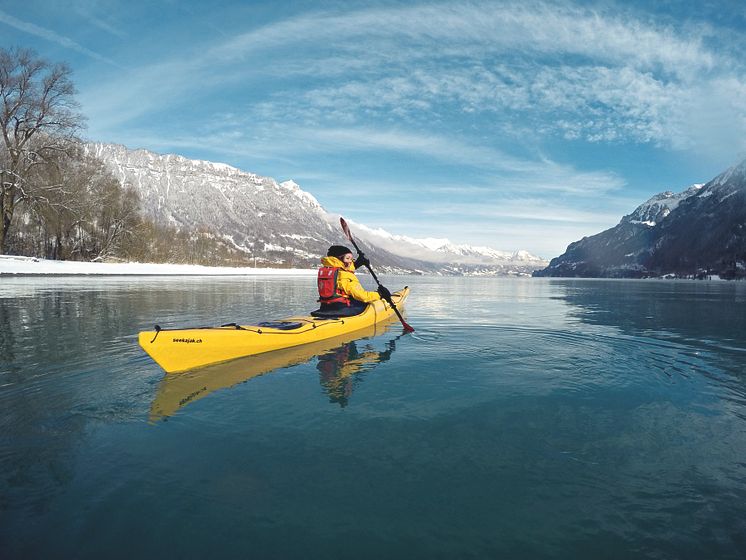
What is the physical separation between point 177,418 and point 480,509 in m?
4.83

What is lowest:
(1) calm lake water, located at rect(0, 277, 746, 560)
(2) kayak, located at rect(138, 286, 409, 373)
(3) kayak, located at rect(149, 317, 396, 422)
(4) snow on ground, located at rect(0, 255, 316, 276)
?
(1) calm lake water, located at rect(0, 277, 746, 560)

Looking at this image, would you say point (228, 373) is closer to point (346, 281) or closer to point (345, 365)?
point (345, 365)

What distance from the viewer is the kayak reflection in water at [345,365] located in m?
7.98

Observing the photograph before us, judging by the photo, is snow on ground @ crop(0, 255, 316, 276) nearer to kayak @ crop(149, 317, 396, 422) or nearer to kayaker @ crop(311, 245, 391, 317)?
kayaker @ crop(311, 245, 391, 317)

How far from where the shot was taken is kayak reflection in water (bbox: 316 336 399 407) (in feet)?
26.2

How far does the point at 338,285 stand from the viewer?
13.6 metres

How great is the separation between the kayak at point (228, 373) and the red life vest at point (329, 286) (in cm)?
140

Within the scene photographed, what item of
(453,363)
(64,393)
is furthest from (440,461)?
(64,393)

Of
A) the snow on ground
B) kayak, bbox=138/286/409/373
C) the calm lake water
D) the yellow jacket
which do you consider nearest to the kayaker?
the yellow jacket

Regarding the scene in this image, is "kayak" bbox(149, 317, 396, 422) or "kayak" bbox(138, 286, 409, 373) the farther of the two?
"kayak" bbox(138, 286, 409, 373)

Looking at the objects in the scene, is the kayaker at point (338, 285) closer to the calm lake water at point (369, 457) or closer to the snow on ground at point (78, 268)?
the calm lake water at point (369, 457)

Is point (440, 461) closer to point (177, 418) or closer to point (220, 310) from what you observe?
point (177, 418)

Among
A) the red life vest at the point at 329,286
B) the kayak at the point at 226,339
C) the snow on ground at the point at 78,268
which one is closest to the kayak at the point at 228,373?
the kayak at the point at 226,339

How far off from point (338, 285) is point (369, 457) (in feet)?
28.9
